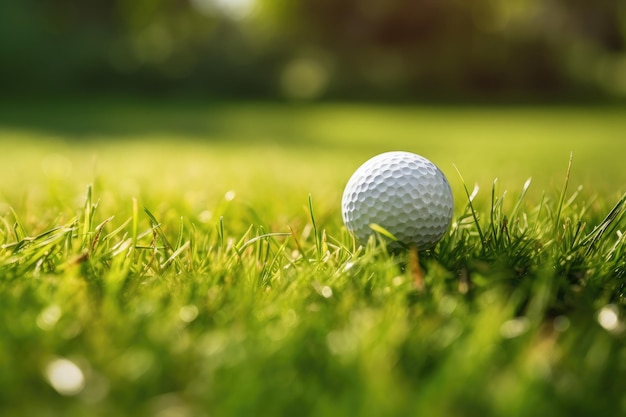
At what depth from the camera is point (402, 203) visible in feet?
5.74

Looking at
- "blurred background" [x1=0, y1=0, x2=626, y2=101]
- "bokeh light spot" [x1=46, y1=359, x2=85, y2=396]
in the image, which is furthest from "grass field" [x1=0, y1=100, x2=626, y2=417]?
"blurred background" [x1=0, y1=0, x2=626, y2=101]

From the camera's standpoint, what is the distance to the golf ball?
174 centimetres

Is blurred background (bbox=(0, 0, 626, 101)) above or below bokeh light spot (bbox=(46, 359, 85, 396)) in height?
below

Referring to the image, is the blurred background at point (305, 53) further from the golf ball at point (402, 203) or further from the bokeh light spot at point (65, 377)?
the bokeh light spot at point (65, 377)

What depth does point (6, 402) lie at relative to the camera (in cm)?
101

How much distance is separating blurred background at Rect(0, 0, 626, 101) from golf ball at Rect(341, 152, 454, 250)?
637 inches

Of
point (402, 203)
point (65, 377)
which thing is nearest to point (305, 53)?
point (402, 203)

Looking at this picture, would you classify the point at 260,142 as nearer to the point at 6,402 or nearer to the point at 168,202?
the point at 168,202

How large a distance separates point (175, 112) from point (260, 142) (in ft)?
18.8

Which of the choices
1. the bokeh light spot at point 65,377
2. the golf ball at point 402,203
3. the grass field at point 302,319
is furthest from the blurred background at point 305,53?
the bokeh light spot at point 65,377

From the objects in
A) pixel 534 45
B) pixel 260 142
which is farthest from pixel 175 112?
pixel 534 45

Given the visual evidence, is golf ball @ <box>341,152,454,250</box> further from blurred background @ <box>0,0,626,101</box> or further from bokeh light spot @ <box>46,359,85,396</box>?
blurred background @ <box>0,0,626,101</box>

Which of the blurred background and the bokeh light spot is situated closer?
the bokeh light spot

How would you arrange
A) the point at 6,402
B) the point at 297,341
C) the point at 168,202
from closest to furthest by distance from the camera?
the point at 6,402 < the point at 297,341 < the point at 168,202
